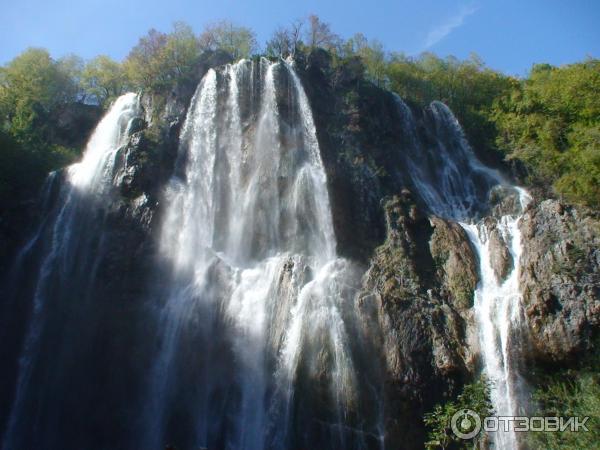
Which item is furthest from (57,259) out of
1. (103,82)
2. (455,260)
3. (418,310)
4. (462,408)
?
(103,82)

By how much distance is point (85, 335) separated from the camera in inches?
798

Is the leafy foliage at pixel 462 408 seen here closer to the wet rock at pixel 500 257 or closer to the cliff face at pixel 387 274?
the cliff face at pixel 387 274

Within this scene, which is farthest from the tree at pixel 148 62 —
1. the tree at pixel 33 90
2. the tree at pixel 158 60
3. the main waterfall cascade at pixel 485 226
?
the main waterfall cascade at pixel 485 226

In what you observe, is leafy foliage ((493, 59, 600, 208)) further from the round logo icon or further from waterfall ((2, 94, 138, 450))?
waterfall ((2, 94, 138, 450))

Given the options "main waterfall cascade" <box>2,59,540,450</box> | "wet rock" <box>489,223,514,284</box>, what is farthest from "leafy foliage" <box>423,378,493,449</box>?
"wet rock" <box>489,223,514,284</box>

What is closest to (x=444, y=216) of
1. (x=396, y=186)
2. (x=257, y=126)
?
(x=396, y=186)

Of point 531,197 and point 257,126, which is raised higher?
point 257,126

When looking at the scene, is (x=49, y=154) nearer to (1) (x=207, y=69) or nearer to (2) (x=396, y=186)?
(1) (x=207, y=69)

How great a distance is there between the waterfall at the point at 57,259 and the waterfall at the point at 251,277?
10.8 ft

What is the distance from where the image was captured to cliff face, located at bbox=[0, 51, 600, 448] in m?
16.6

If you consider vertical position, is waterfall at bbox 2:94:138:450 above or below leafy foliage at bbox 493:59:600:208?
below

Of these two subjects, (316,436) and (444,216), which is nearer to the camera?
(316,436)

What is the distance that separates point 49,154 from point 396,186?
18134 mm

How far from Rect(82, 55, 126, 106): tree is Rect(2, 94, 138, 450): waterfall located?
35.6 ft
